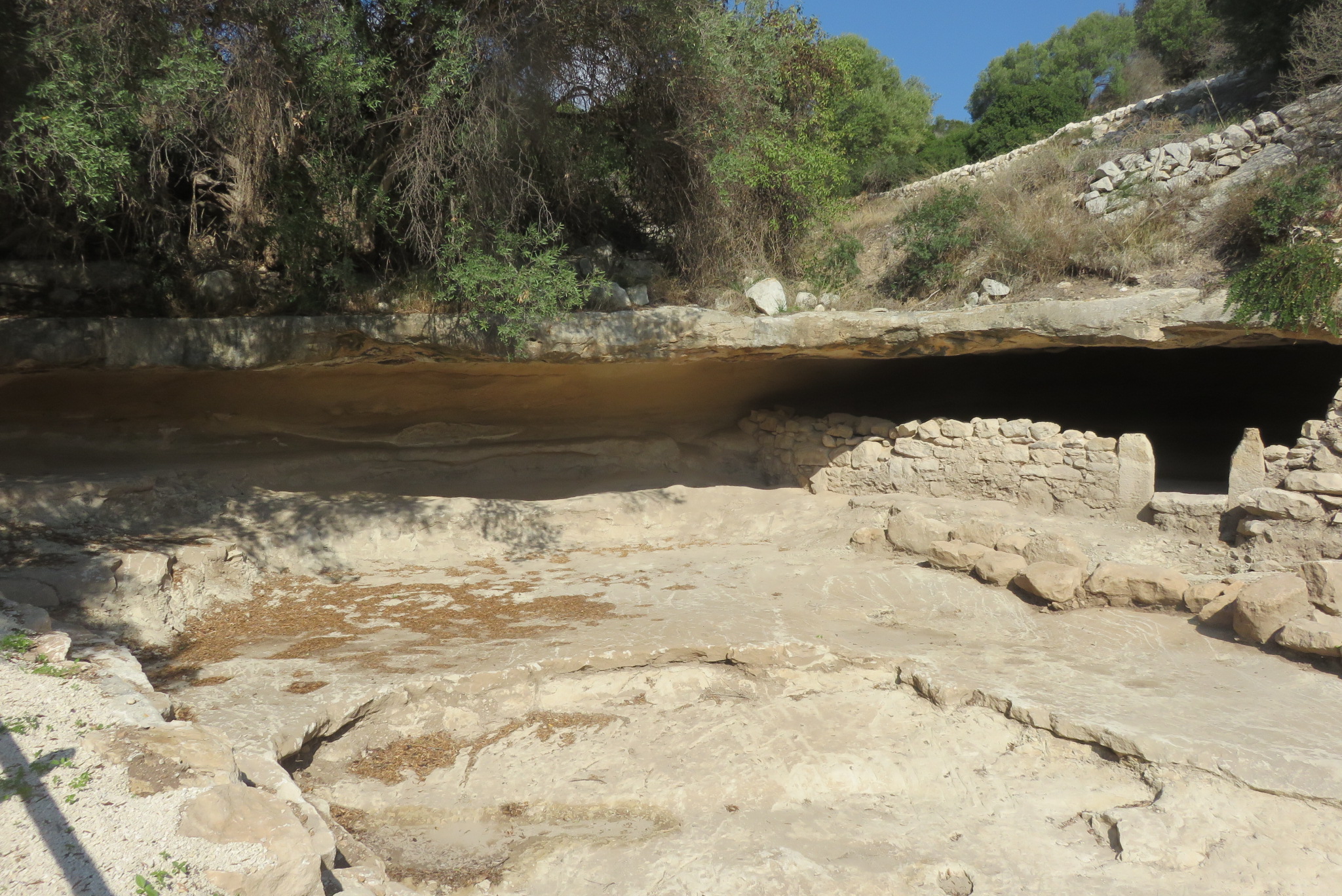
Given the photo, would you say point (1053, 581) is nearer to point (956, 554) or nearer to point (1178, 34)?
point (956, 554)

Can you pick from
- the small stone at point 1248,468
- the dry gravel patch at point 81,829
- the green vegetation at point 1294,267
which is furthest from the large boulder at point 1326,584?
the dry gravel patch at point 81,829

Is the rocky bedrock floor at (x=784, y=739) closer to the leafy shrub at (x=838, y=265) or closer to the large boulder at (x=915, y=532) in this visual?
the large boulder at (x=915, y=532)

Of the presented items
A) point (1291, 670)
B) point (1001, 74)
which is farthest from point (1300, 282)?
point (1001, 74)

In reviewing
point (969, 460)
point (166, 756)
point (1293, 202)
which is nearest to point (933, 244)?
point (969, 460)

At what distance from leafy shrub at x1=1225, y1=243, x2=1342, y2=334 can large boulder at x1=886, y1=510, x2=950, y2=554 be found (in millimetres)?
3025

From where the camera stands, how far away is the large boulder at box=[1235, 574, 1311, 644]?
17.6 feet

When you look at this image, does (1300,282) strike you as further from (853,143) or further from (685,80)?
(853,143)

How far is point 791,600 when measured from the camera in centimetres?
652

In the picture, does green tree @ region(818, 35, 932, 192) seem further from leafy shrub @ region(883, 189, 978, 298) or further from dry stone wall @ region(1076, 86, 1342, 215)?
dry stone wall @ region(1076, 86, 1342, 215)

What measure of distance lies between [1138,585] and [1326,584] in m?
1.10

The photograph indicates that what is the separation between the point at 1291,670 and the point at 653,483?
611 centimetres

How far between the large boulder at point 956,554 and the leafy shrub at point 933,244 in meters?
3.36

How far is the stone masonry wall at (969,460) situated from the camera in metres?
7.60

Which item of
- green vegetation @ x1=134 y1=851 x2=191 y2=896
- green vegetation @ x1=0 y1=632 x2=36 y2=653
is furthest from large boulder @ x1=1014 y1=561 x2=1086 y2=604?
green vegetation @ x1=0 y1=632 x2=36 y2=653
